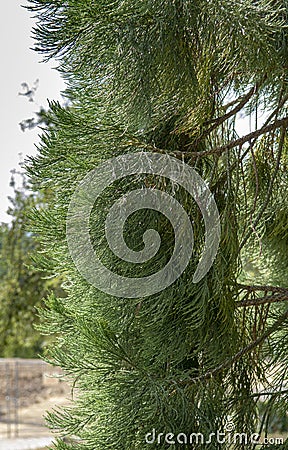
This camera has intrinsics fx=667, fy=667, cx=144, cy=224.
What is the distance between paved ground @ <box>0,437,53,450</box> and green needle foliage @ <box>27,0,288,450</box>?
11.6 ft

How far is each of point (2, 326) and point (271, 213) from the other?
2.61 metres

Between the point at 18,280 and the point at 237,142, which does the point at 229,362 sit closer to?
the point at 237,142

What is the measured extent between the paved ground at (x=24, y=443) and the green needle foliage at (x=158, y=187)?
3538 mm

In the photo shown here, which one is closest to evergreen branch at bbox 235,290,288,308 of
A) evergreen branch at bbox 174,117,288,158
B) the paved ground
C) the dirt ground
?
evergreen branch at bbox 174,117,288,158

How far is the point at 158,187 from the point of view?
1255 millimetres

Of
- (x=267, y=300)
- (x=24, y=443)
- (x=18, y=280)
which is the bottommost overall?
(x=24, y=443)

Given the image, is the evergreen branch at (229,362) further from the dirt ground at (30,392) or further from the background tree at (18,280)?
the dirt ground at (30,392)

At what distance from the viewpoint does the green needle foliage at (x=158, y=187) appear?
1.11m

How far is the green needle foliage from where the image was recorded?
43.6 inches

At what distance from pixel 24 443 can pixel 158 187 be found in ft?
13.4

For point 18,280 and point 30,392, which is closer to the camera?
point 18,280

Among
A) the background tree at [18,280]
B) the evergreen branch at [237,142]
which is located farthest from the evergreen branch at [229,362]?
the background tree at [18,280]

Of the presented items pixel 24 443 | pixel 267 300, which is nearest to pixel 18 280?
pixel 24 443

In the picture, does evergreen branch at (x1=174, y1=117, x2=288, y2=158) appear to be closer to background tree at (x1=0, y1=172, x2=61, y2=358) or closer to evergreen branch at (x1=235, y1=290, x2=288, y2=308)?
evergreen branch at (x1=235, y1=290, x2=288, y2=308)
